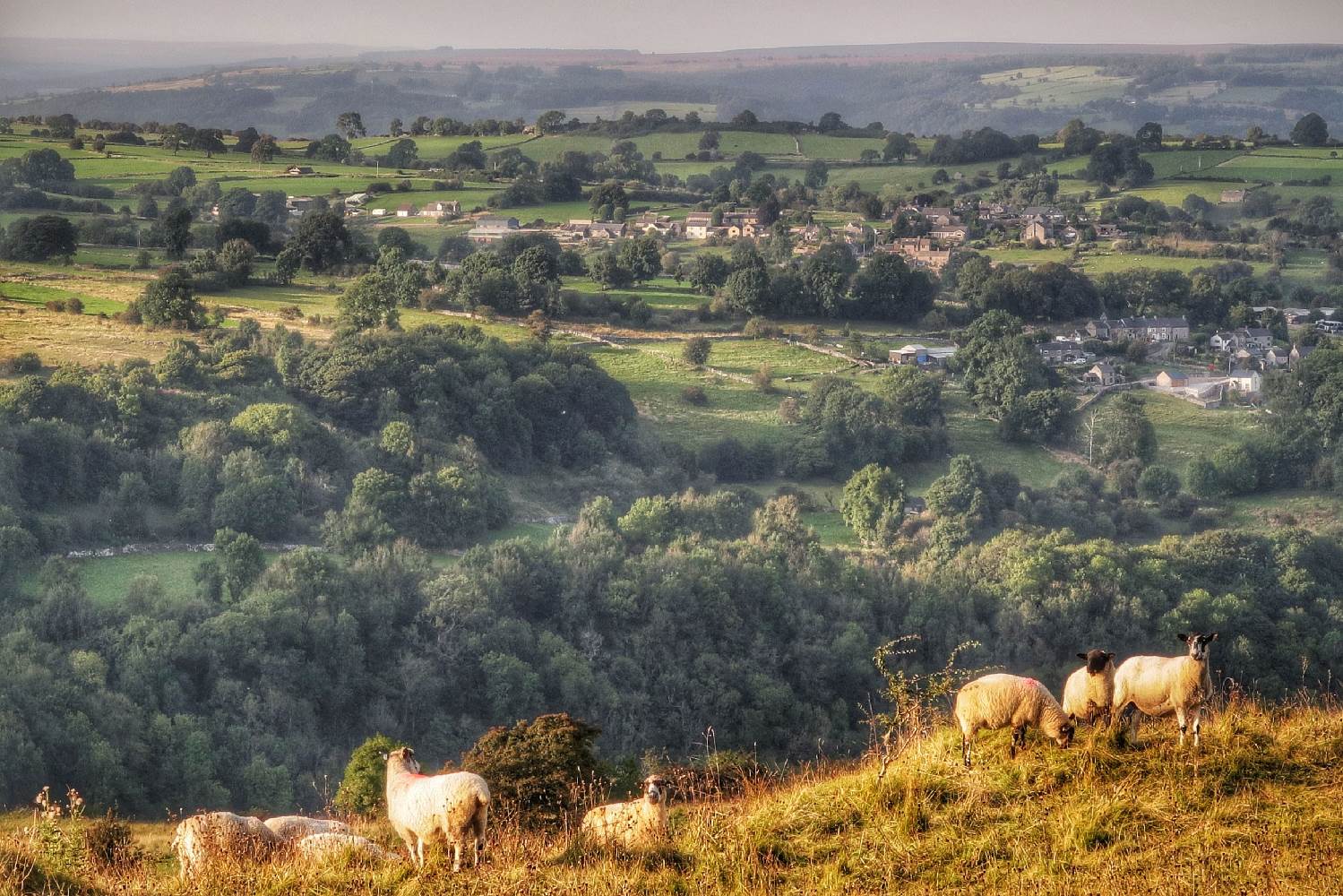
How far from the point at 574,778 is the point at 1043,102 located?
151569 mm

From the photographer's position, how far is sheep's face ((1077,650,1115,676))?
7.63 meters

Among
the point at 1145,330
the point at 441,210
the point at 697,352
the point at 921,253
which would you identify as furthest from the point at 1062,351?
the point at 441,210

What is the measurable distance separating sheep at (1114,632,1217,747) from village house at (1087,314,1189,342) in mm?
41351

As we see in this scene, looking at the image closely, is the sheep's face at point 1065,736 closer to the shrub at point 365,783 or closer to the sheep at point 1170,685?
the sheep at point 1170,685

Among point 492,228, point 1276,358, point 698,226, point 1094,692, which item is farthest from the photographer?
point 698,226

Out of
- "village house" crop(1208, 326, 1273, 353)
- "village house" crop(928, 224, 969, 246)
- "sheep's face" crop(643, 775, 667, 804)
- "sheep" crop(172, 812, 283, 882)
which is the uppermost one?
"sheep's face" crop(643, 775, 667, 804)

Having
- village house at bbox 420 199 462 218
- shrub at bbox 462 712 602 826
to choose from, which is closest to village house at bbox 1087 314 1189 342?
village house at bbox 420 199 462 218

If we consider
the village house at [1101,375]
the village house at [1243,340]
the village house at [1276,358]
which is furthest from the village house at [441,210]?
the village house at [1276,358]

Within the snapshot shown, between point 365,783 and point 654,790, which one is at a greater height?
point 654,790

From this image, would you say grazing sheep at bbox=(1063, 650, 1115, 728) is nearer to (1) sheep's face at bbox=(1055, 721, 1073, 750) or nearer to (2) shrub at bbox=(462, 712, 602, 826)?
(1) sheep's face at bbox=(1055, 721, 1073, 750)

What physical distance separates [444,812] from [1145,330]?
4469 centimetres

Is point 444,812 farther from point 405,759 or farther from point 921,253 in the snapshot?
point 921,253

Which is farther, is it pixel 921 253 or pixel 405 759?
pixel 921 253

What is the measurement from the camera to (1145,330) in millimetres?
47156
